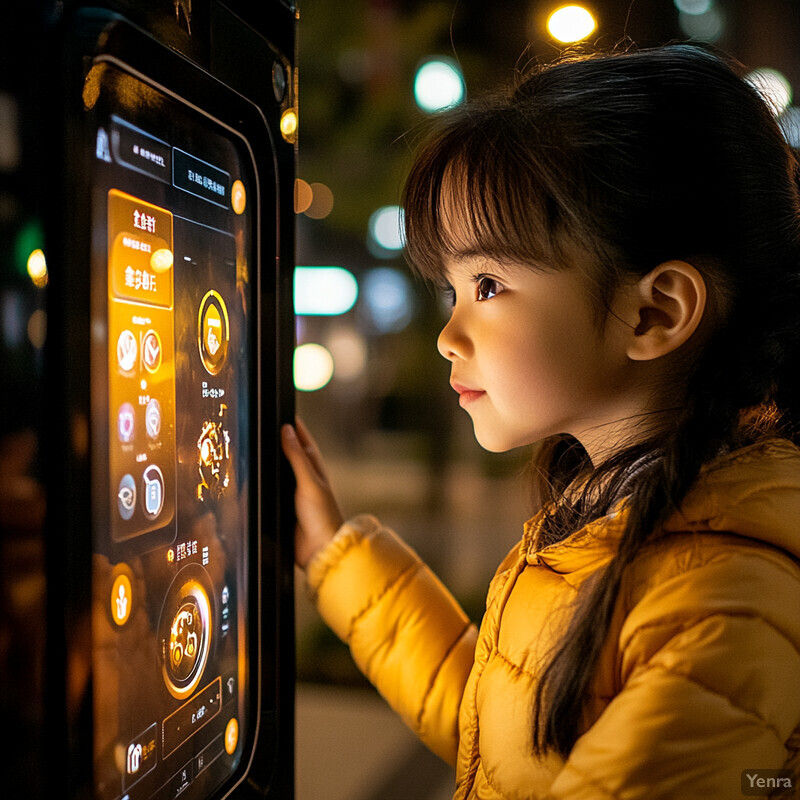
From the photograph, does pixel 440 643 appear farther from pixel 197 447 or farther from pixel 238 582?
pixel 197 447

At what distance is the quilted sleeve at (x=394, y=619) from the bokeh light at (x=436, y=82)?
1.20 meters

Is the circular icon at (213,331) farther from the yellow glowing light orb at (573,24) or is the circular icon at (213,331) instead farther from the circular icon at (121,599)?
the yellow glowing light orb at (573,24)

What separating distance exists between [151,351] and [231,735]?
41cm

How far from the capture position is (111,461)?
54 centimetres

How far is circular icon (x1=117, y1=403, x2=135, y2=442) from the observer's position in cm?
55

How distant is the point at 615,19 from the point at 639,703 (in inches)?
49.3

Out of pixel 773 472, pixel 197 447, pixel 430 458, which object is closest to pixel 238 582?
pixel 197 447

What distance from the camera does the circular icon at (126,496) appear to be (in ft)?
1.81

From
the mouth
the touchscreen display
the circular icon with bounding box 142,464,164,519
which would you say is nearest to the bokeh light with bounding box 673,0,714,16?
the mouth

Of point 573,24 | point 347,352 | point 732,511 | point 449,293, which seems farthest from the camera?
point 347,352

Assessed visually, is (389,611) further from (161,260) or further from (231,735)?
(161,260)

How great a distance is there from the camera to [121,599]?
0.56 meters

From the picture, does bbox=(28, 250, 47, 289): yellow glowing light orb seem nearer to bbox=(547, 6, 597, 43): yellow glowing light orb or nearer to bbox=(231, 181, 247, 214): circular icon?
bbox=(231, 181, 247, 214): circular icon

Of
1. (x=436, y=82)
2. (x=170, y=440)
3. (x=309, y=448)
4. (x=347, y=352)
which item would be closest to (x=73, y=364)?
(x=170, y=440)
